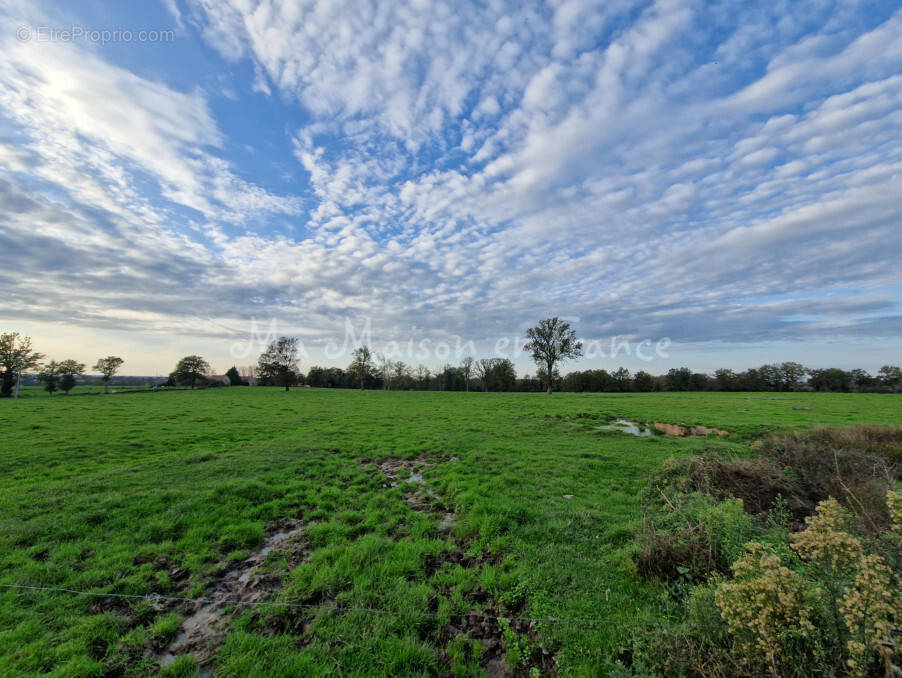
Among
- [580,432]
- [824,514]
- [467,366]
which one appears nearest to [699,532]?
[824,514]

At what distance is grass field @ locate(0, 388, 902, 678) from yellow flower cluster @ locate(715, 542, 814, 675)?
4.15 ft

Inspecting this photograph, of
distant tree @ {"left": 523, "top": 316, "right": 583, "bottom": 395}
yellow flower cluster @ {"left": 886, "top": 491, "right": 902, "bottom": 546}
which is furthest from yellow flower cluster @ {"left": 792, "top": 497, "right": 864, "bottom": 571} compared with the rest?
distant tree @ {"left": 523, "top": 316, "right": 583, "bottom": 395}

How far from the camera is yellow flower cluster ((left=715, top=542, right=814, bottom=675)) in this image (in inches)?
94.8

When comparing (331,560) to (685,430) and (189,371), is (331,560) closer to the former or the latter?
(685,430)

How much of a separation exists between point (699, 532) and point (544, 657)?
2.81m

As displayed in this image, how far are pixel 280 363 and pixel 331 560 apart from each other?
62941 millimetres

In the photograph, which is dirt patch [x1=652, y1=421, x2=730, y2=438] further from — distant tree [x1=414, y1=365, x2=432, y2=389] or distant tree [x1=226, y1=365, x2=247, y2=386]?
distant tree [x1=226, y1=365, x2=247, y2=386]

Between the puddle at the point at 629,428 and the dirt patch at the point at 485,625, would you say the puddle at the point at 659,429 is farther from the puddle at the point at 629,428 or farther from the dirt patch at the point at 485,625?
the dirt patch at the point at 485,625

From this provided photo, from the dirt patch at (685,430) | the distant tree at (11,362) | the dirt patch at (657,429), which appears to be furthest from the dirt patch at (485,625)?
the distant tree at (11,362)

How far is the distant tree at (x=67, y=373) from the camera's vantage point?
154 ft

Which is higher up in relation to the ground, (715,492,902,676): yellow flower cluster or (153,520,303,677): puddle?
(715,492,902,676): yellow flower cluster

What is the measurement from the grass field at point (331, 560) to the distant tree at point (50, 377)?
53452 mm

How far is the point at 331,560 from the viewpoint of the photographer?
5.23 m

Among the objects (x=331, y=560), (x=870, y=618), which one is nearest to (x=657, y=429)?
(x=870, y=618)
